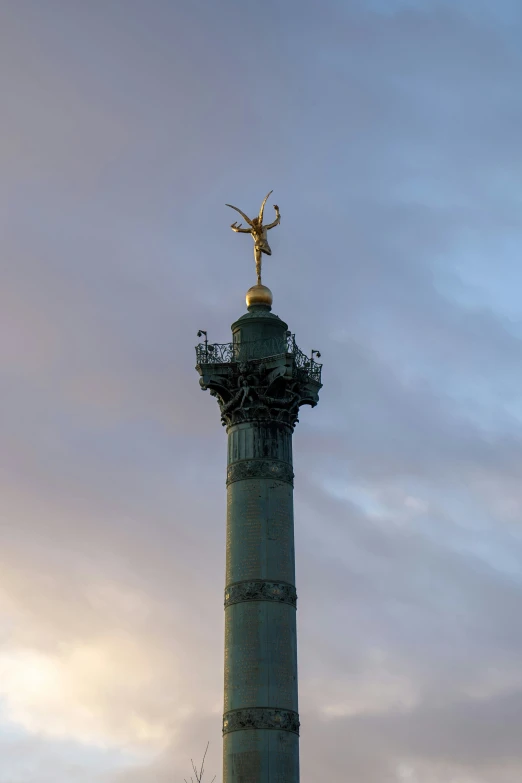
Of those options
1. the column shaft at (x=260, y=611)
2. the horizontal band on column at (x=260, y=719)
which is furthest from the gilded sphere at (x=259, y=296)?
the horizontal band on column at (x=260, y=719)

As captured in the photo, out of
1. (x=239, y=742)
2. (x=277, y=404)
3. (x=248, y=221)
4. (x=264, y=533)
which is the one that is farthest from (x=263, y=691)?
(x=248, y=221)

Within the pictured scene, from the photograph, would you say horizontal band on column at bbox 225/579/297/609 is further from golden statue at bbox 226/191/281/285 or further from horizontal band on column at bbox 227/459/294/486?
golden statue at bbox 226/191/281/285

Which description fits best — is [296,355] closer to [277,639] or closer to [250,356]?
[250,356]

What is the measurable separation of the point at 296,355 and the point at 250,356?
2.26 metres

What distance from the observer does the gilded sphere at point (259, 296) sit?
242 ft

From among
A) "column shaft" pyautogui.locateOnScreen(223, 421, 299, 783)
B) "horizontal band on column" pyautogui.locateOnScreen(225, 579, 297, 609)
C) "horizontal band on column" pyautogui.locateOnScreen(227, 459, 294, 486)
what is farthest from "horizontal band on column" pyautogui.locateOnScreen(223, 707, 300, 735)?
"horizontal band on column" pyautogui.locateOnScreen(227, 459, 294, 486)

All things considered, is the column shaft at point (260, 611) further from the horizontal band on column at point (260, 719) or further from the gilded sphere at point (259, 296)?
the gilded sphere at point (259, 296)

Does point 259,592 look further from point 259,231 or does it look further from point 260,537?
point 259,231

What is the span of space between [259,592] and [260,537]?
260 cm

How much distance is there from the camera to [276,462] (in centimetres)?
6950

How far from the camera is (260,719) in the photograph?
64.6m

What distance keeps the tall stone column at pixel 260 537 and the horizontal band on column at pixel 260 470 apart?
1.9 inches

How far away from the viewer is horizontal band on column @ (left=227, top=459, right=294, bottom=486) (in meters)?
69.1

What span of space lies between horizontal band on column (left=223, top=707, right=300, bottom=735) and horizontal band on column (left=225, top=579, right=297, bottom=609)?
5012mm
